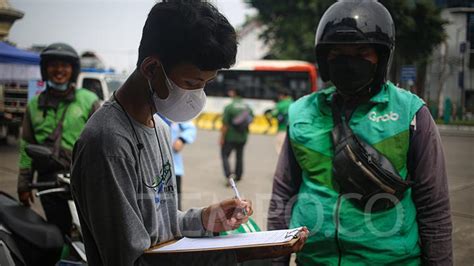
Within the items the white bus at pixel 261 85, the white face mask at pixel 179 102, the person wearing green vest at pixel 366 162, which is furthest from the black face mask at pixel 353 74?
the white bus at pixel 261 85

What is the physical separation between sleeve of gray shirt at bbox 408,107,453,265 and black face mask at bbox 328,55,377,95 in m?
0.23

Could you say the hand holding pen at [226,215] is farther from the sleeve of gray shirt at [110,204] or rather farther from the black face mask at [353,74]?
the black face mask at [353,74]

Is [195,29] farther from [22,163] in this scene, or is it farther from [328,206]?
[22,163]

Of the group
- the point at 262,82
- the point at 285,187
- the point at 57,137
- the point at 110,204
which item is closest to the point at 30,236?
the point at 57,137

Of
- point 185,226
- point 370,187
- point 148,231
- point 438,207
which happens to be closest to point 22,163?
Result: point 185,226

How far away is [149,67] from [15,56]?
2033mm

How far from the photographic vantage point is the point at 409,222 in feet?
4.91

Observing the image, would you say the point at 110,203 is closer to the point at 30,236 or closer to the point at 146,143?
the point at 146,143

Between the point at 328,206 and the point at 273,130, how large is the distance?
46.4 ft

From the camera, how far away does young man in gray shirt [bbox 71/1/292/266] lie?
3.35ft

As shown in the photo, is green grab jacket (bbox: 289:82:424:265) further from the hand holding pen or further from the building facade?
the building facade

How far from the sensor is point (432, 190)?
1.46 metres

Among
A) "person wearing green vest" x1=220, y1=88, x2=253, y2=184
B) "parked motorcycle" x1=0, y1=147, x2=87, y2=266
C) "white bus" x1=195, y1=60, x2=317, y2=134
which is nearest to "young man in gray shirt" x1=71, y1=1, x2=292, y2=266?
"parked motorcycle" x1=0, y1=147, x2=87, y2=266

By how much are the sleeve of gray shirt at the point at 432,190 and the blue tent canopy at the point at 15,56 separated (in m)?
2.19
